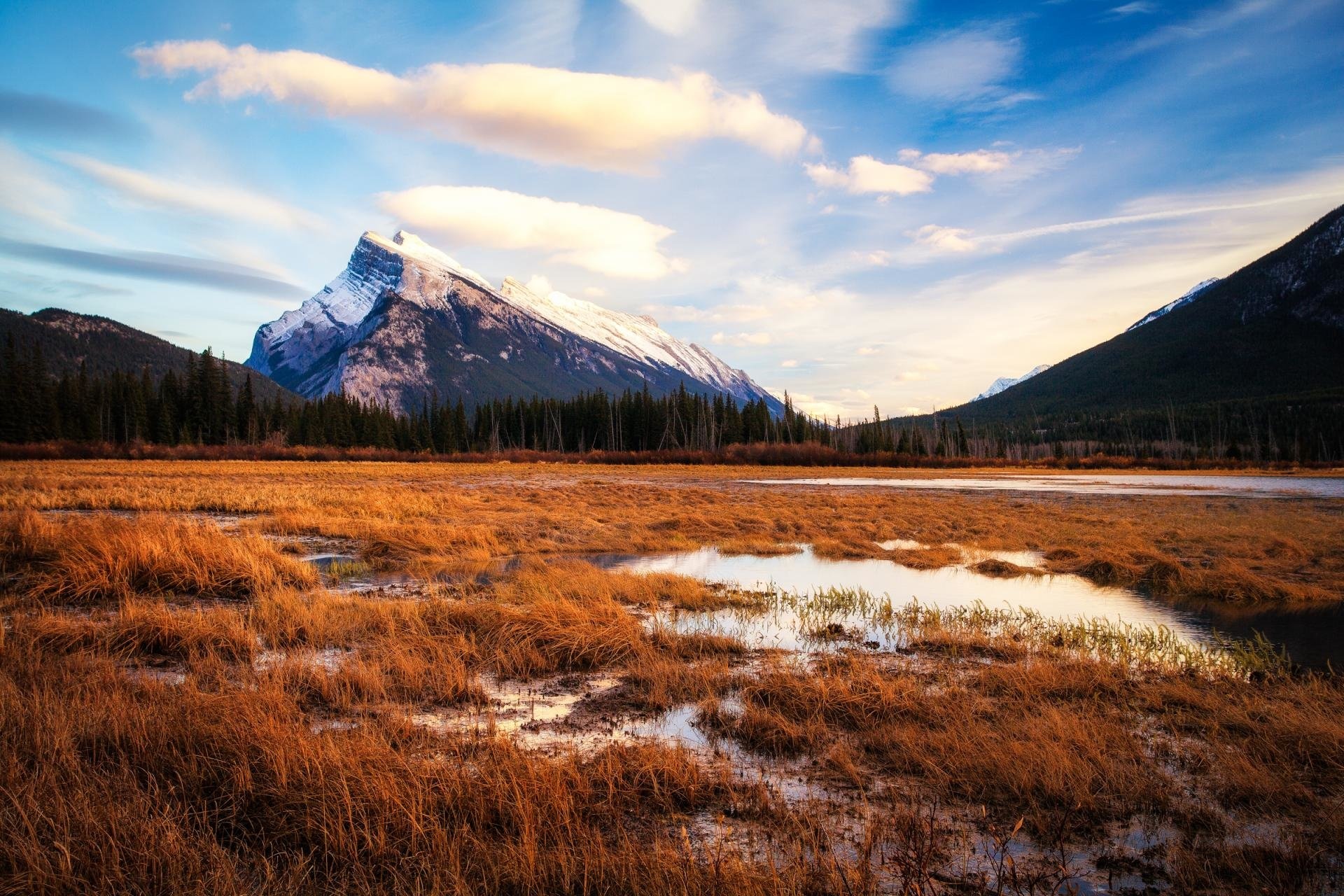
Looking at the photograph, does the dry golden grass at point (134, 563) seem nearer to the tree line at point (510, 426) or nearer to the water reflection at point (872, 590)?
the water reflection at point (872, 590)

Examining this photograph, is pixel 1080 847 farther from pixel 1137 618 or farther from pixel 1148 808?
pixel 1137 618

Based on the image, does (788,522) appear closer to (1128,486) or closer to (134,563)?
(134,563)

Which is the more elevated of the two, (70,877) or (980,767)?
(70,877)

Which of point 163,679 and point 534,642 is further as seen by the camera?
point 534,642

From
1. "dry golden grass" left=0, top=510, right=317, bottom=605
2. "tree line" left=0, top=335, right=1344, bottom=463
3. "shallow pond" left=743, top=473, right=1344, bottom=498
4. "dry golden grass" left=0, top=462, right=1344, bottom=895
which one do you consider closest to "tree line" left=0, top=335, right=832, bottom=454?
"tree line" left=0, top=335, right=1344, bottom=463

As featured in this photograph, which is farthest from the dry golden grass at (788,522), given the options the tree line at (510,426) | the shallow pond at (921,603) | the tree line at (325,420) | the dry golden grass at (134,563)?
the tree line at (325,420)

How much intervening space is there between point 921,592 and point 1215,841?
9466 millimetres

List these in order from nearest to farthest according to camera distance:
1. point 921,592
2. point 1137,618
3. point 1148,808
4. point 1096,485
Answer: point 1148,808, point 1137,618, point 921,592, point 1096,485

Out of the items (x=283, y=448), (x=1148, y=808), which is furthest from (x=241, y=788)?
(x=283, y=448)

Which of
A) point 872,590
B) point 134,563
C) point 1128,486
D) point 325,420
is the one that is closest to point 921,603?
point 872,590

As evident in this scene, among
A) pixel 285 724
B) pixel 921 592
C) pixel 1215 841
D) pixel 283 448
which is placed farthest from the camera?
pixel 283 448

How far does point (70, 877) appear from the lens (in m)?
3.35

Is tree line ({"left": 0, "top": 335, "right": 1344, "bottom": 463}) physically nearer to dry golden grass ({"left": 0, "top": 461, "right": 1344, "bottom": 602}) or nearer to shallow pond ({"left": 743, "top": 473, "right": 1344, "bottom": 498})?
shallow pond ({"left": 743, "top": 473, "right": 1344, "bottom": 498})

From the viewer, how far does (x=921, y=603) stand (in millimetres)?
12656
